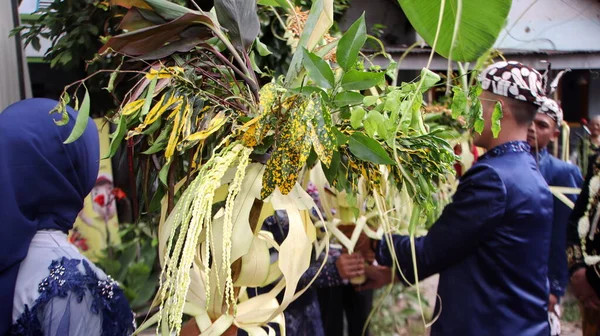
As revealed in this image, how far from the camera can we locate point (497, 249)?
1945 millimetres

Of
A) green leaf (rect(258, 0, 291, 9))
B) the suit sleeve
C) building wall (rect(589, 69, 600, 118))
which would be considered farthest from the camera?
building wall (rect(589, 69, 600, 118))

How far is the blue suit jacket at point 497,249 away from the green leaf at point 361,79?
40.6 inches

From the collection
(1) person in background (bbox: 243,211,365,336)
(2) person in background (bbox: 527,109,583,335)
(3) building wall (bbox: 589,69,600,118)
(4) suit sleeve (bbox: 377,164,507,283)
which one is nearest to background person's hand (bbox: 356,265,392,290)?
(1) person in background (bbox: 243,211,365,336)

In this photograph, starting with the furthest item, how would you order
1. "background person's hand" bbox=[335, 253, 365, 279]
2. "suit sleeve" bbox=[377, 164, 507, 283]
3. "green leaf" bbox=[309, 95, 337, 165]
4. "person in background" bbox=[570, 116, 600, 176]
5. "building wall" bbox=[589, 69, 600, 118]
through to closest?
"building wall" bbox=[589, 69, 600, 118], "person in background" bbox=[570, 116, 600, 176], "background person's hand" bbox=[335, 253, 365, 279], "suit sleeve" bbox=[377, 164, 507, 283], "green leaf" bbox=[309, 95, 337, 165]

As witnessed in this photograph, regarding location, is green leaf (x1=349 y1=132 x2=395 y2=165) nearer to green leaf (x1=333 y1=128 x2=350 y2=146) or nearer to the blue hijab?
green leaf (x1=333 y1=128 x2=350 y2=146)

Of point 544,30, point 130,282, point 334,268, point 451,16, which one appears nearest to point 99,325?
point 451,16

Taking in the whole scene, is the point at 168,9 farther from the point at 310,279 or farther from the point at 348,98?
the point at 310,279

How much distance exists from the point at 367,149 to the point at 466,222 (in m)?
0.99

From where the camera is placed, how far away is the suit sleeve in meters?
1.92

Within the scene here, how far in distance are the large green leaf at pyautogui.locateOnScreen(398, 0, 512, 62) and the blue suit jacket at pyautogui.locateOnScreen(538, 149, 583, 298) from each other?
2.04 metres

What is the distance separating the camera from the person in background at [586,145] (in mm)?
3413

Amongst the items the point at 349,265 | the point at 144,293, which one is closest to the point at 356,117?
the point at 349,265

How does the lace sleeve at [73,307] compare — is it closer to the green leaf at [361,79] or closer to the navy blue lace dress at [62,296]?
the navy blue lace dress at [62,296]

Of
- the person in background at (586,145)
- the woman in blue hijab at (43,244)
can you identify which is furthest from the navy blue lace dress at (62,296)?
the person in background at (586,145)
